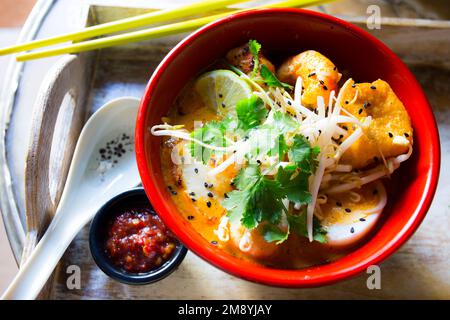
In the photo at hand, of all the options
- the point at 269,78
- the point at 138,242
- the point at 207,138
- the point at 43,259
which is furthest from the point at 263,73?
the point at 43,259

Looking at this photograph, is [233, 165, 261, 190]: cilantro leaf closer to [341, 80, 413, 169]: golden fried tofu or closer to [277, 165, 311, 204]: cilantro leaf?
[277, 165, 311, 204]: cilantro leaf

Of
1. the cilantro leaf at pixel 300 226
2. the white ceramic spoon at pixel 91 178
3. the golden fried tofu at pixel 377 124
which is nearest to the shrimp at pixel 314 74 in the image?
the golden fried tofu at pixel 377 124

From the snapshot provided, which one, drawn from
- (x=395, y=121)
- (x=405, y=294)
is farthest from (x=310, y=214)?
(x=405, y=294)

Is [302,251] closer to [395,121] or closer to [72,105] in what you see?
[395,121]

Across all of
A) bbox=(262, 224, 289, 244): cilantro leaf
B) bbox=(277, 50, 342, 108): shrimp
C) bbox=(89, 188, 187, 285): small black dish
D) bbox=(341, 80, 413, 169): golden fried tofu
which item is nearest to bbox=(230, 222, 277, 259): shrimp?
bbox=(262, 224, 289, 244): cilantro leaf

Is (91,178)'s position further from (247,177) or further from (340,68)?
(340,68)
